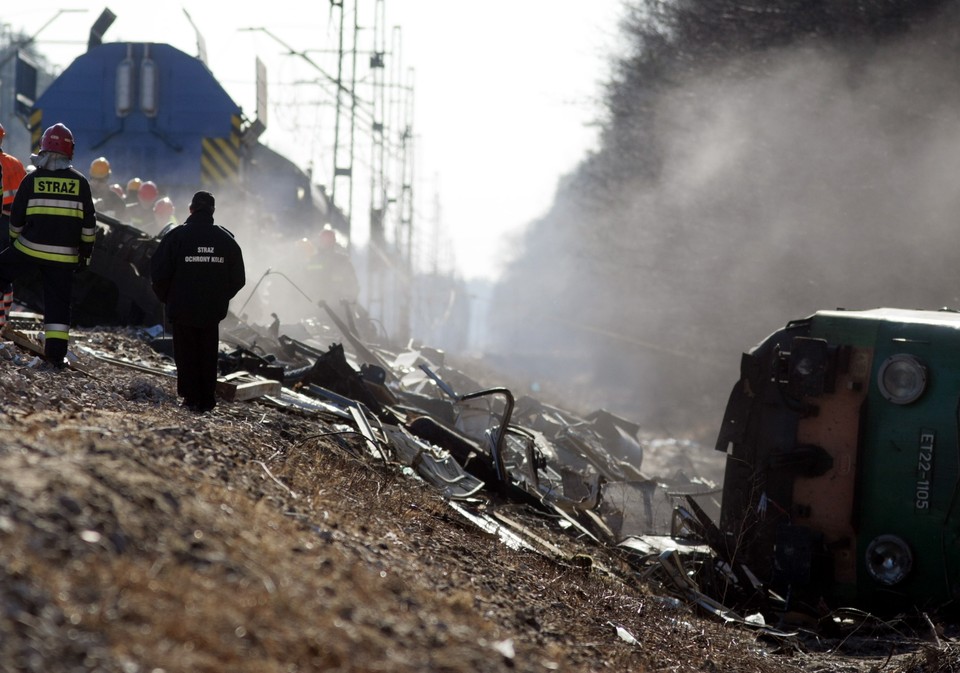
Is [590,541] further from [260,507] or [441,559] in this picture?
[260,507]

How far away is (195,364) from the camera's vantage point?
8633mm

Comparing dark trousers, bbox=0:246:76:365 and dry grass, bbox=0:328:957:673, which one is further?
dark trousers, bbox=0:246:76:365

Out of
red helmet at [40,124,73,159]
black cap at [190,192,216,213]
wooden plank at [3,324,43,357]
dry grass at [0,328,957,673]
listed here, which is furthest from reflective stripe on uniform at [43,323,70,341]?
black cap at [190,192,216,213]

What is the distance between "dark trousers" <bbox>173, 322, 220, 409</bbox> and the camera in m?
8.61

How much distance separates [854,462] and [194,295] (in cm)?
458

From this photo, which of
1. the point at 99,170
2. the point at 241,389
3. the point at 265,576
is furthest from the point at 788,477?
the point at 99,170

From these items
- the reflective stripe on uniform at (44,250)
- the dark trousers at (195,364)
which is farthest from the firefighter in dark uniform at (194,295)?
the reflective stripe on uniform at (44,250)

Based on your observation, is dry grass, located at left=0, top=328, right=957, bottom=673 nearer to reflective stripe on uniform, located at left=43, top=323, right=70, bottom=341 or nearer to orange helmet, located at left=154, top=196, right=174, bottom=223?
reflective stripe on uniform, located at left=43, top=323, right=70, bottom=341

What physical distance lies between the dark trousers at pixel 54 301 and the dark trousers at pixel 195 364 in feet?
3.36

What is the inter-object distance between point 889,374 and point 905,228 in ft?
45.1

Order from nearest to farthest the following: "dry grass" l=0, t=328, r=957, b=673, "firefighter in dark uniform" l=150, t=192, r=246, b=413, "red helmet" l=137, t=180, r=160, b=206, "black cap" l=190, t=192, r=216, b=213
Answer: "dry grass" l=0, t=328, r=957, b=673
"firefighter in dark uniform" l=150, t=192, r=246, b=413
"black cap" l=190, t=192, r=216, b=213
"red helmet" l=137, t=180, r=160, b=206

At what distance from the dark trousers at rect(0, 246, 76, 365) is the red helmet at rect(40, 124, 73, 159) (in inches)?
31.7

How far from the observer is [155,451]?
547cm

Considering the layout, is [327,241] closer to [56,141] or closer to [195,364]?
[56,141]
